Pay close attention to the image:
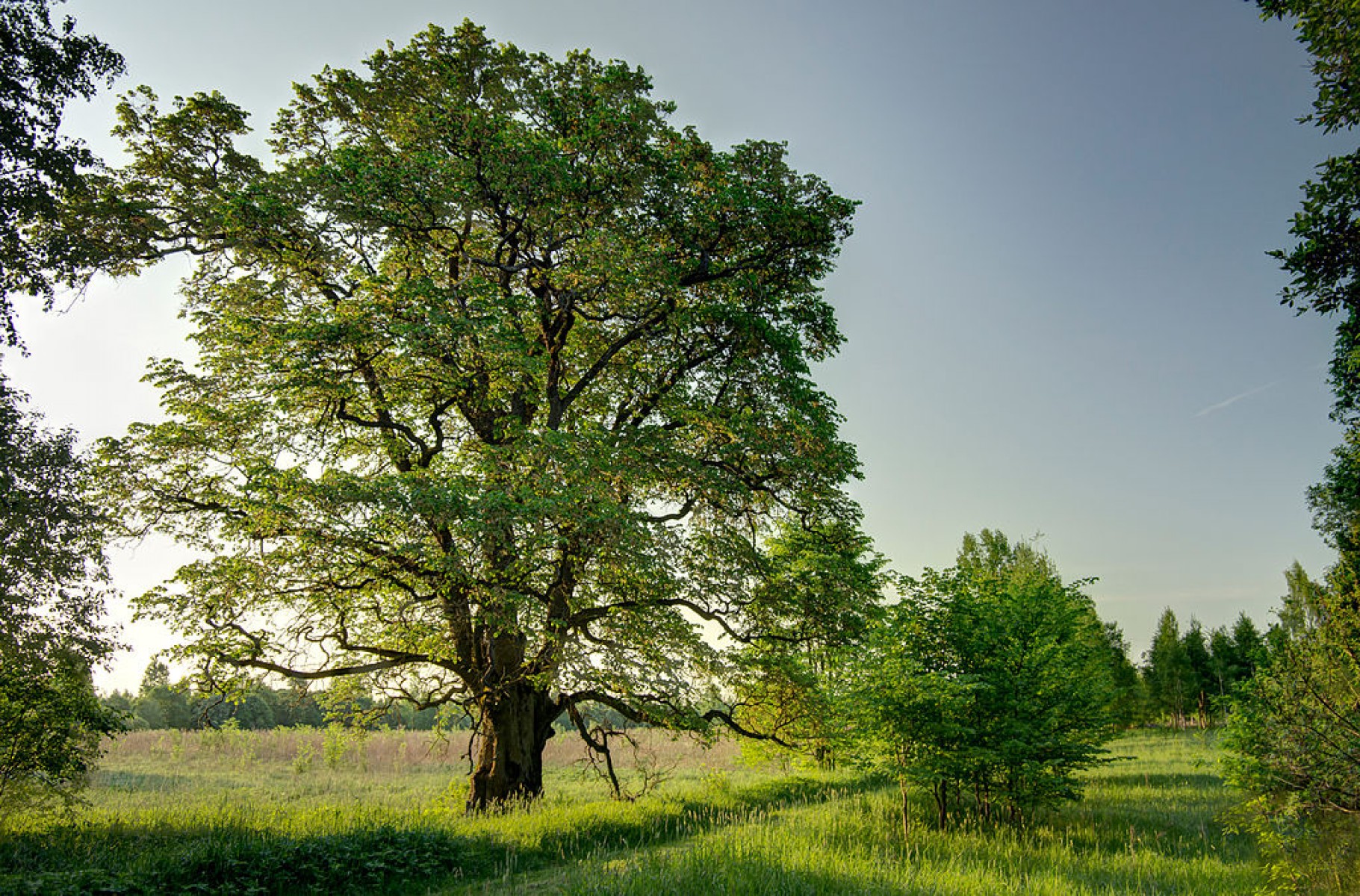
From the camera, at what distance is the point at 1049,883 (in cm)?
839

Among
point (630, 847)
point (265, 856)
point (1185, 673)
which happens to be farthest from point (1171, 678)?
point (265, 856)

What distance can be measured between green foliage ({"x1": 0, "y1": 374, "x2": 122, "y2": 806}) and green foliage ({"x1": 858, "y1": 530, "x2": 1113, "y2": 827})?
1274 cm

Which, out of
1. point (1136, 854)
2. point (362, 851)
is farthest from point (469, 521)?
point (1136, 854)

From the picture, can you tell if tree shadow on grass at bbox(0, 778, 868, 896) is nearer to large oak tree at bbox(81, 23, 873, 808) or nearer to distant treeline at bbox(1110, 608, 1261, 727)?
large oak tree at bbox(81, 23, 873, 808)

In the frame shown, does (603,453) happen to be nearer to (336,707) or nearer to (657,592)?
(657,592)

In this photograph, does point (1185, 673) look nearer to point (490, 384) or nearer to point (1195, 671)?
point (1195, 671)

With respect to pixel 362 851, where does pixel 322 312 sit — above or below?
above

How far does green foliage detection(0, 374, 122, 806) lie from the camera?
32.6 ft

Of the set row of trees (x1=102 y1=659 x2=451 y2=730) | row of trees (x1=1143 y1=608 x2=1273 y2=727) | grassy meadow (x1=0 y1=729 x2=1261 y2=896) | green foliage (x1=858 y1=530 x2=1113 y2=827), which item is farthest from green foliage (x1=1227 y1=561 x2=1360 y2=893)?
row of trees (x1=1143 y1=608 x2=1273 y2=727)

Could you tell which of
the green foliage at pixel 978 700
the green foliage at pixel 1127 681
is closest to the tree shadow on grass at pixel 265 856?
the green foliage at pixel 978 700

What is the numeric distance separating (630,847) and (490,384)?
31.0 feet

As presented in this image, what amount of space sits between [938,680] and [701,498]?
6427 mm

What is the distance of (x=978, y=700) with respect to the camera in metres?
12.3

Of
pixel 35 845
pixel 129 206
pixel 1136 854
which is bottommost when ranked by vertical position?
pixel 1136 854
